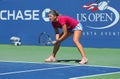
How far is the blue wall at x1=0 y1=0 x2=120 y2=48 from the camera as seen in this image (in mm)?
14234

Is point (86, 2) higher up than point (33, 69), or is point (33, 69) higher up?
point (86, 2)

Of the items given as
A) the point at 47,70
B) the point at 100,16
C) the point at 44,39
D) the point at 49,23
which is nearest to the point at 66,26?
the point at 47,70

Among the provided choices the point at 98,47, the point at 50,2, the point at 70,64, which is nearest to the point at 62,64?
the point at 70,64

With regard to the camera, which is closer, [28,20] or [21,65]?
[21,65]

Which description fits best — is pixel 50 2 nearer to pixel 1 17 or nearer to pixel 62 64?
pixel 1 17

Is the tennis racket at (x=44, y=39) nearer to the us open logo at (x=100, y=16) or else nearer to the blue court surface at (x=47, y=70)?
the us open logo at (x=100, y=16)

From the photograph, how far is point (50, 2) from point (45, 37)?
1298mm

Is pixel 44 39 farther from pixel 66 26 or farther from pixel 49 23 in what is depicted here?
pixel 66 26

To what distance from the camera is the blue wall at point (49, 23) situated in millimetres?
14234

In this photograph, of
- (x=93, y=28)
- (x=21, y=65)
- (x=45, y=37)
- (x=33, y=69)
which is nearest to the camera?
(x=33, y=69)

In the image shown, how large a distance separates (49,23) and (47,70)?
272 inches

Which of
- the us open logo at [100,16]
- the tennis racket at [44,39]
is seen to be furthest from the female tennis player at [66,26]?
the tennis racket at [44,39]

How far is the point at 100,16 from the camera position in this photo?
14.4 metres

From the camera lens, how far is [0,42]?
16.3m
